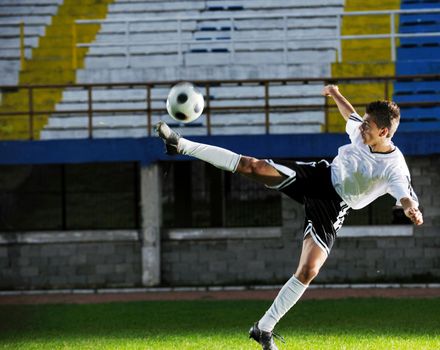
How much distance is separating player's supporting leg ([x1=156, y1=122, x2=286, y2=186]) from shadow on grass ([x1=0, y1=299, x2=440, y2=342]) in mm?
4194

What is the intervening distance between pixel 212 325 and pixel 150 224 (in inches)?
292

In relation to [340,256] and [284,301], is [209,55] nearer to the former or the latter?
[340,256]

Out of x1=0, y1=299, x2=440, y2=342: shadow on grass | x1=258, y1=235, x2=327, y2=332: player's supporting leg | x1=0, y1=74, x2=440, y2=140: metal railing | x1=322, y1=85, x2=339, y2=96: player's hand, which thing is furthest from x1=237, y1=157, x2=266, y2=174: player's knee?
x1=0, y1=74, x2=440, y2=140: metal railing

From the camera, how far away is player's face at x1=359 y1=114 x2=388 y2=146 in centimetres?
1034

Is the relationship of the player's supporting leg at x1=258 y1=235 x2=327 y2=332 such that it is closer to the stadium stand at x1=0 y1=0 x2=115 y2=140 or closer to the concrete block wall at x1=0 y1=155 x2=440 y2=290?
the concrete block wall at x1=0 y1=155 x2=440 y2=290

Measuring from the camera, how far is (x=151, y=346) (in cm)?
1269

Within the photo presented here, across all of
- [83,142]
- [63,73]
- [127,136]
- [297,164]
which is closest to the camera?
[297,164]

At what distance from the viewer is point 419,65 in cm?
2472

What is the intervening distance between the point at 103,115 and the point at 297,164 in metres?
14.2

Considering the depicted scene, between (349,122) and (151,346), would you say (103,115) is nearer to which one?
(151,346)

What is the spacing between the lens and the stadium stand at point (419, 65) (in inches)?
914

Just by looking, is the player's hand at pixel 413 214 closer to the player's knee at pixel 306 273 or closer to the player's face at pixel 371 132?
the player's face at pixel 371 132

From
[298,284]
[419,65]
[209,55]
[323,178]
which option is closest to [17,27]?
[209,55]

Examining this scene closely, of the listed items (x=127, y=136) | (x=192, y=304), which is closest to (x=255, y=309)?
(x=192, y=304)
